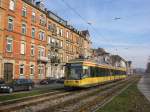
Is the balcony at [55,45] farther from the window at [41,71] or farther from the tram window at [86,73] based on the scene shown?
the tram window at [86,73]

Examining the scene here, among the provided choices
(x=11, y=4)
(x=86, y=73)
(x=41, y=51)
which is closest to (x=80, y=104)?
(x=86, y=73)

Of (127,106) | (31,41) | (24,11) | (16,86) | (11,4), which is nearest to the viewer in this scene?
(127,106)

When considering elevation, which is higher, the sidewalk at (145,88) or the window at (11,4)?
the window at (11,4)

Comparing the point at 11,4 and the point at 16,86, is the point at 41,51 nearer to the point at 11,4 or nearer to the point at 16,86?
the point at 11,4

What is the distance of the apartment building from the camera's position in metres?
44.8

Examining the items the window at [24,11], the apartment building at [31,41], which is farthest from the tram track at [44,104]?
the window at [24,11]

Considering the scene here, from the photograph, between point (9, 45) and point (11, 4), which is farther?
point (11, 4)

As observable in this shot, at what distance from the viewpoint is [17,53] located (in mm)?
47969

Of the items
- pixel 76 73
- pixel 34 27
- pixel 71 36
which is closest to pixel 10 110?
pixel 76 73

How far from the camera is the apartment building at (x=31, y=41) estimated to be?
44844 mm

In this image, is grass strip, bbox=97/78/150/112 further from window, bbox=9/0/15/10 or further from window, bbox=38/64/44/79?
window, bbox=38/64/44/79

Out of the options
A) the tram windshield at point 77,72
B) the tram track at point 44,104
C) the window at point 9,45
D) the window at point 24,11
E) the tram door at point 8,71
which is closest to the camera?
the tram track at point 44,104

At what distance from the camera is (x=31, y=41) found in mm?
53281

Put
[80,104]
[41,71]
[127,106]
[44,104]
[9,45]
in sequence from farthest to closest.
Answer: [41,71], [9,45], [80,104], [44,104], [127,106]
